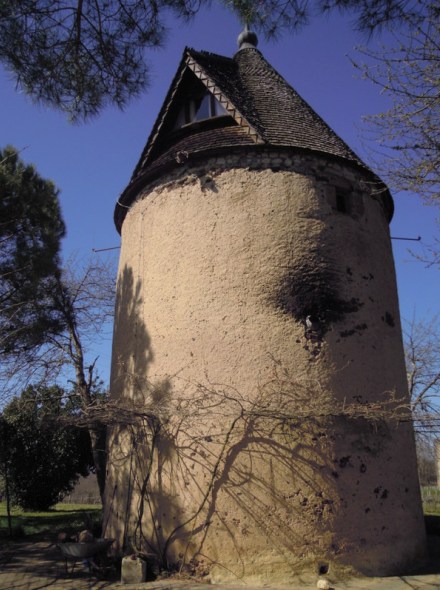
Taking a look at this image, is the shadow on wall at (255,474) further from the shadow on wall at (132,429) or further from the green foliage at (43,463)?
the green foliage at (43,463)

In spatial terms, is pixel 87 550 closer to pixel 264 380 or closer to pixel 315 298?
pixel 264 380

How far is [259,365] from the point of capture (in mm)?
7723

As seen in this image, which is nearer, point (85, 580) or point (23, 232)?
point (85, 580)

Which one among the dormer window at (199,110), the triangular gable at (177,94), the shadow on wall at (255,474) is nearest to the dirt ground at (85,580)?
the shadow on wall at (255,474)

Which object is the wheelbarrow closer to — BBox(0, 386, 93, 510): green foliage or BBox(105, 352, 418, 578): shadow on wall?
BBox(105, 352, 418, 578): shadow on wall

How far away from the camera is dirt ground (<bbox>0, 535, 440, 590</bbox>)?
671cm

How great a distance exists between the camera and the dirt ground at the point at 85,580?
6715 mm

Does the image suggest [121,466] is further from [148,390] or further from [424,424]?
[424,424]

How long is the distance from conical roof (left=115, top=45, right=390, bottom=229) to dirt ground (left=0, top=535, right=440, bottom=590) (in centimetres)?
684

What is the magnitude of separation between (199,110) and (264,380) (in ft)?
19.4

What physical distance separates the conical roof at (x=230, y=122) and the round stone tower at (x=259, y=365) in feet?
0.20

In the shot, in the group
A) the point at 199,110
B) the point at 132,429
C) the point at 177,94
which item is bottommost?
the point at 132,429

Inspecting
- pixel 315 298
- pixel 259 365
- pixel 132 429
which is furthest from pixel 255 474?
pixel 315 298

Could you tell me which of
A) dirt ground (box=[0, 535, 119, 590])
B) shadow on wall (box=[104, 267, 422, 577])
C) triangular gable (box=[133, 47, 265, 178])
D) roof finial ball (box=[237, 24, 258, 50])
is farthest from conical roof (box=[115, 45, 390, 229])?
dirt ground (box=[0, 535, 119, 590])
